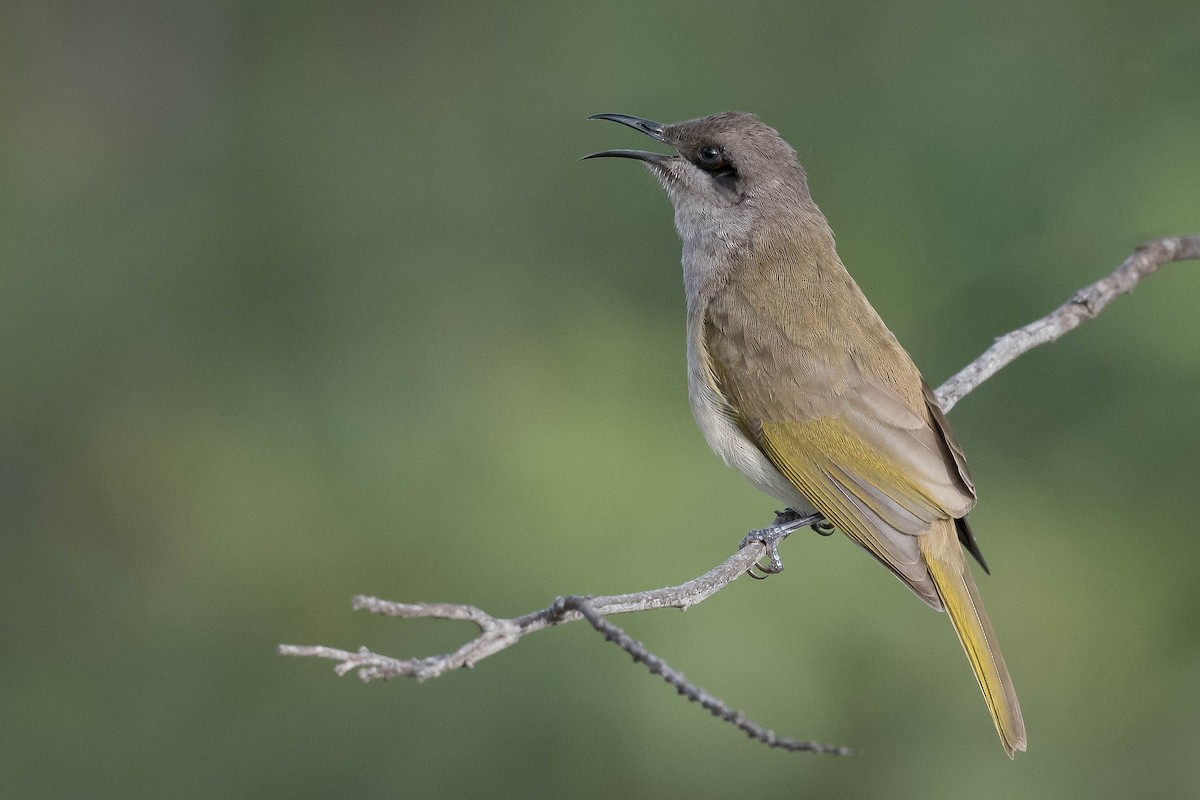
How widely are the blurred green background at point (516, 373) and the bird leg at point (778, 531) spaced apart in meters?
0.46

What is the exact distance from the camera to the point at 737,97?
25.6ft

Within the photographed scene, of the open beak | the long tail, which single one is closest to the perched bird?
the long tail

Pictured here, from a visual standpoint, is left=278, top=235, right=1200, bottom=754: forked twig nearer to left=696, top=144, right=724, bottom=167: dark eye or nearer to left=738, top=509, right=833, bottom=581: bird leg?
left=738, top=509, right=833, bottom=581: bird leg

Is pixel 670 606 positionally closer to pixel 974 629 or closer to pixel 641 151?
pixel 974 629

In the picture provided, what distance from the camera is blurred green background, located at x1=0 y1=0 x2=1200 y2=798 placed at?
18.5ft

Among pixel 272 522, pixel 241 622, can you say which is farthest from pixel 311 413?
pixel 241 622

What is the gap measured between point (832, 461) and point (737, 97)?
3.51 metres

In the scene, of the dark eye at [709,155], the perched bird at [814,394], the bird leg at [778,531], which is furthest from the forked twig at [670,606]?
the dark eye at [709,155]

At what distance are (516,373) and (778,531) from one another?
7.52 ft

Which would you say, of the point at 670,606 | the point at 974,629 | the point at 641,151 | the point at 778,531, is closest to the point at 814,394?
the point at 778,531

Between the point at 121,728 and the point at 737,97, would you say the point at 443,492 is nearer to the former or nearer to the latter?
the point at 121,728

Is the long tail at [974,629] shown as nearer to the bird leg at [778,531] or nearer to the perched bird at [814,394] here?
the perched bird at [814,394]

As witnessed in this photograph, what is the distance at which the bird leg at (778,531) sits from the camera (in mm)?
4633

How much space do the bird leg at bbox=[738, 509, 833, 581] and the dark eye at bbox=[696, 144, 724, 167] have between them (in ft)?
4.44
